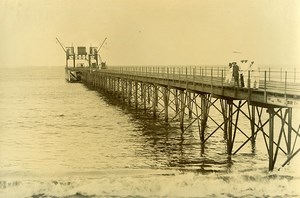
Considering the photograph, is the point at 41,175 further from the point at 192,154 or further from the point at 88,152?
the point at 192,154

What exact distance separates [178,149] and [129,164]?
429cm

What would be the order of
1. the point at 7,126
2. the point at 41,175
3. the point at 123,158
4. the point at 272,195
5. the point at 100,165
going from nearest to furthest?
the point at 272,195
the point at 41,175
the point at 100,165
the point at 123,158
the point at 7,126

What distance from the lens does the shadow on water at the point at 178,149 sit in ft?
69.5

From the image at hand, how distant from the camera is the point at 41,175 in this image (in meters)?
20.1

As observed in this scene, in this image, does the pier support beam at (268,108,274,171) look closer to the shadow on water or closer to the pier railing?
the pier railing

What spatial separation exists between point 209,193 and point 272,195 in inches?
82.5

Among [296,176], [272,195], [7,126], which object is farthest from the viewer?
[7,126]

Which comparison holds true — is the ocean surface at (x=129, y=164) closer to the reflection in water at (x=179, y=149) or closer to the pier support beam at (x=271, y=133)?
the reflection in water at (x=179, y=149)

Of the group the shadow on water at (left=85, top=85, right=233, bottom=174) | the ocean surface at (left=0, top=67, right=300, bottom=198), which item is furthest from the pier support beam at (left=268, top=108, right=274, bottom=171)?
the shadow on water at (left=85, top=85, right=233, bottom=174)

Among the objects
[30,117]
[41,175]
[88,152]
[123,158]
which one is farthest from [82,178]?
[30,117]

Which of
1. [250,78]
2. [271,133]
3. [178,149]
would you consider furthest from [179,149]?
[271,133]

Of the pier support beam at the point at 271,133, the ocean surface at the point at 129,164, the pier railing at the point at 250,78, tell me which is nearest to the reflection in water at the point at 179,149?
the ocean surface at the point at 129,164

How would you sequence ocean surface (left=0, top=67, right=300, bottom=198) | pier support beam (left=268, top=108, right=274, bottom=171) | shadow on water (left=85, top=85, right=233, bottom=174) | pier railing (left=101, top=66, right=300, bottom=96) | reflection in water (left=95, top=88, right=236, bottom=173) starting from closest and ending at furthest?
ocean surface (left=0, top=67, right=300, bottom=198)
pier support beam (left=268, top=108, right=274, bottom=171)
pier railing (left=101, top=66, right=300, bottom=96)
shadow on water (left=85, top=85, right=233, bottom=174)
reflection in water (left=95, top=88, right=236, bottom=173)

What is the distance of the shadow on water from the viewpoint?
69.5ft
